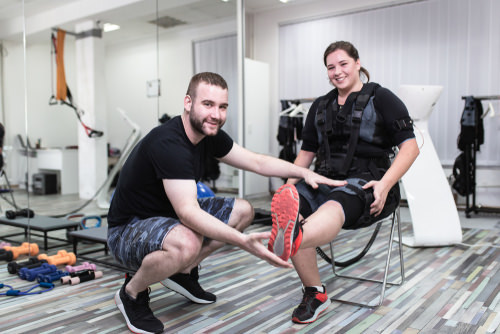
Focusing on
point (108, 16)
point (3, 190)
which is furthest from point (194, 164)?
point (108, 16)

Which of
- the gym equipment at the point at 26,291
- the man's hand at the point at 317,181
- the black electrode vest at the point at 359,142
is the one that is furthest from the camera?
the gym equipment at the point at 26,291

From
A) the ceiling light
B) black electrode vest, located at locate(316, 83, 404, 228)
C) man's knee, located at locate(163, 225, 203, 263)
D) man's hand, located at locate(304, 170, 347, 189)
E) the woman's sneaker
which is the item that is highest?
the ceiling light

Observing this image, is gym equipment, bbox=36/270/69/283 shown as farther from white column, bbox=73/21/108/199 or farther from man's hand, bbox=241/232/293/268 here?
man's hand, bbox=241/232/293/268

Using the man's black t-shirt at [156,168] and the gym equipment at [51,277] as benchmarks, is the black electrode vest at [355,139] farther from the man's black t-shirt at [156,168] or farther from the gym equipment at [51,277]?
the gym equipment at [51,277]

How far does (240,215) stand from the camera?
1886 millimetres

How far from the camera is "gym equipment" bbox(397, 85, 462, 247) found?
307 centimetres

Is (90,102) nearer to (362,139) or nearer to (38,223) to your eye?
(38,223)

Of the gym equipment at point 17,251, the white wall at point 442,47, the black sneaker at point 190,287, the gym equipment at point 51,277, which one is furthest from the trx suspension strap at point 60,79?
the white wall at point 442,47

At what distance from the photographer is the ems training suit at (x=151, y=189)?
5.24ft

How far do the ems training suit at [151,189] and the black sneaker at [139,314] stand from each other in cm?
13

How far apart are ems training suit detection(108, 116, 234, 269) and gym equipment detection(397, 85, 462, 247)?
1.76 m

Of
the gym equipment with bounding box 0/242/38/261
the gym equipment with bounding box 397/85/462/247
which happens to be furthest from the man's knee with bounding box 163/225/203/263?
the gym equipment with bounding box 397/85/462/247

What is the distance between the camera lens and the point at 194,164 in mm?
1732

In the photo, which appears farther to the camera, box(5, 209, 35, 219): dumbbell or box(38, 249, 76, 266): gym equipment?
box(5, 209, 35, 219): dumbbell
